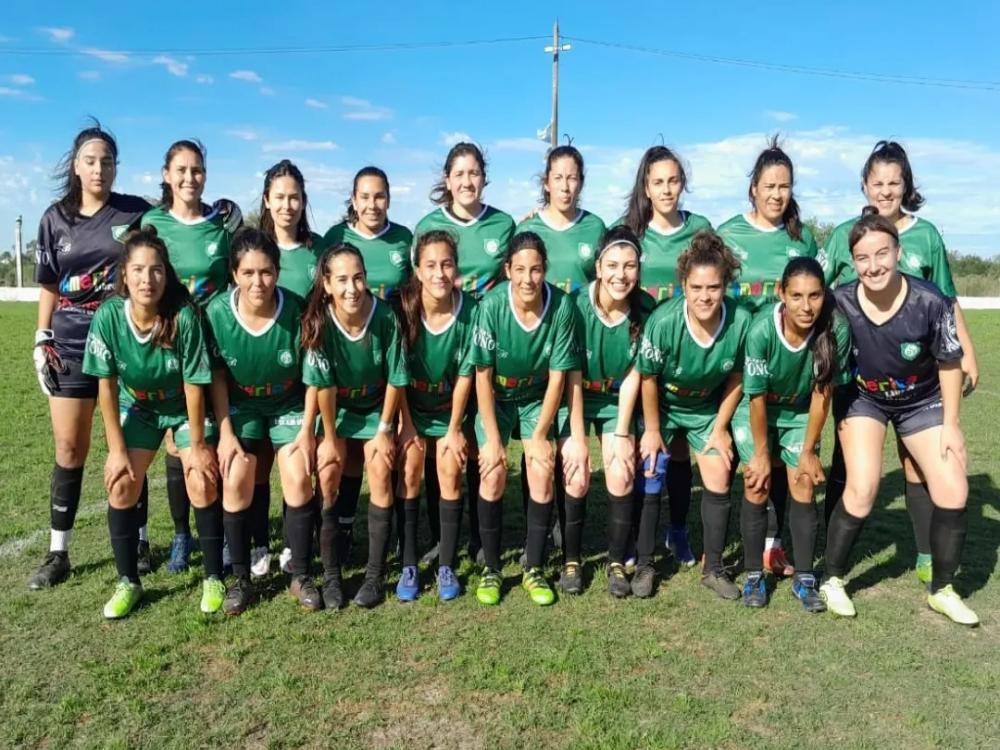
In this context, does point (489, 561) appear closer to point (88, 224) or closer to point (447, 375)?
point (447, 375)

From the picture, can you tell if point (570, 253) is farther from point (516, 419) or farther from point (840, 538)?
point (840, 538)

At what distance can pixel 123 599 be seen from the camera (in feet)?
11.4

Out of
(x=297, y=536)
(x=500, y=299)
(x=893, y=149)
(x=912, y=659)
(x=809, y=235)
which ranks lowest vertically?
(x=912, y=659)

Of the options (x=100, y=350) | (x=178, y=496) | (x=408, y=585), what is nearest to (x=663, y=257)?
(x=408, y=585)

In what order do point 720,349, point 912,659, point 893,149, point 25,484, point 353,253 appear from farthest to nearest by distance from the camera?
point 25,484 → point 893,149 → point 720,349 → point 353,253 → point 912,659

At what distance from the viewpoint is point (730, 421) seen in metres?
3.88

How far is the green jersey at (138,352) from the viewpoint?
341 cm

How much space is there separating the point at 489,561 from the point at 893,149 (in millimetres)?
2834

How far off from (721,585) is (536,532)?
0.91 m

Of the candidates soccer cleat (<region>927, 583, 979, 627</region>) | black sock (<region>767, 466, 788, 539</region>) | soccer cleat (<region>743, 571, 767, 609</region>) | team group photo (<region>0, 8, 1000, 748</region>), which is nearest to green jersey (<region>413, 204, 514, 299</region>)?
team group photo (<region>0, 8, 1000, 748</region>)

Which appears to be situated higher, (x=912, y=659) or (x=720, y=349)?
(x=720, y=349)

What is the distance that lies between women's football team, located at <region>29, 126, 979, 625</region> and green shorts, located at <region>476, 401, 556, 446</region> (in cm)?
2

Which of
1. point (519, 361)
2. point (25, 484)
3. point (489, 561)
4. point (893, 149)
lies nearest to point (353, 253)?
point (519, 361)

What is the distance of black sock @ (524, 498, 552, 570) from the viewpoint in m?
3.81
